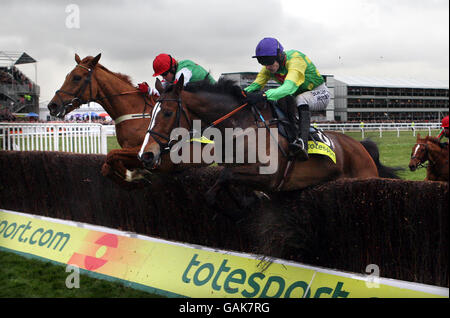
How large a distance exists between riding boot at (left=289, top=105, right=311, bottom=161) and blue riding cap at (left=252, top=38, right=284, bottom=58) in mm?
562

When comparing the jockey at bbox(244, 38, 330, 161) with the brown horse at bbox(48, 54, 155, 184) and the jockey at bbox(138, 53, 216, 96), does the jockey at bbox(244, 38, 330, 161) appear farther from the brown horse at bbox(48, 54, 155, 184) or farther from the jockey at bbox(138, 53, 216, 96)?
the brown horse at bbox(48, 54, 155, 184)

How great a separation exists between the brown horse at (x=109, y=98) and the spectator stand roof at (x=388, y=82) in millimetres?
51227

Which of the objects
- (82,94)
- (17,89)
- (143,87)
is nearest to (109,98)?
(82,94)

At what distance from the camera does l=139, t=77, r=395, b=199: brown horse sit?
140 inches

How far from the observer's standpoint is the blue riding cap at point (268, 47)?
3865mm

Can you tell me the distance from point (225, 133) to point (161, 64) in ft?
4.32

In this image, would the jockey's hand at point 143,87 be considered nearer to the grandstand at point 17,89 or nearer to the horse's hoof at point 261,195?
the horse's hoof at point 261,195

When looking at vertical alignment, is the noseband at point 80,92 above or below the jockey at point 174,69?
below

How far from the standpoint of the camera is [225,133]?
376 cm

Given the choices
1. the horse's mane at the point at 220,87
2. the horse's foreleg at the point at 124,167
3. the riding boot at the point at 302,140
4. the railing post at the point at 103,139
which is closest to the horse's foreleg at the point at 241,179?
the riding boot at the point at 302,140

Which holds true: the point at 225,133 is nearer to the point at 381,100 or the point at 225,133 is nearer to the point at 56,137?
the point at 56,137

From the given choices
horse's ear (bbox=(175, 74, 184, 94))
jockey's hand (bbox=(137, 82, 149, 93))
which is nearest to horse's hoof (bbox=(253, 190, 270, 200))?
horse's ear (bbox=(175, 74, 184, 94))

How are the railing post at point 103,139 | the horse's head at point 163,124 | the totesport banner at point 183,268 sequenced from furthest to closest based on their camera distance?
the railing post at point 103,139, the horse's head at point 163,124, the totesport banner at point 183,268

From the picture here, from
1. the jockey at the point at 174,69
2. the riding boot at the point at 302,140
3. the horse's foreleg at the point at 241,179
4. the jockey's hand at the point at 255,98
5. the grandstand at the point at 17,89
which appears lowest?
the horse's foreleg at the point at 241,179
